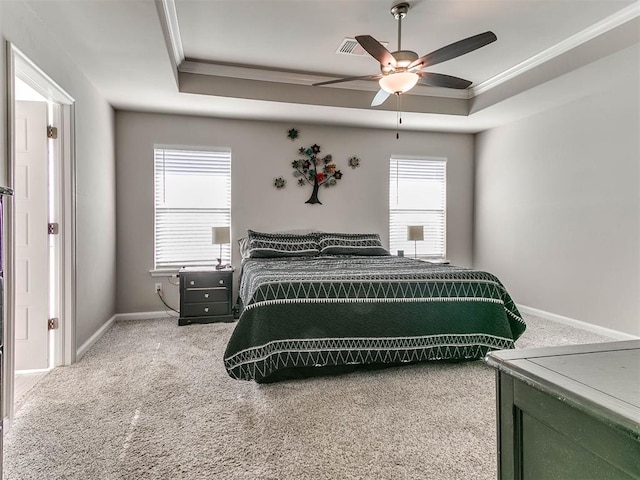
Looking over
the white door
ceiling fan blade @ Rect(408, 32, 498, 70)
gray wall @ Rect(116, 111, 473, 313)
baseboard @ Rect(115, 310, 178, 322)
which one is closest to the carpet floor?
the white door

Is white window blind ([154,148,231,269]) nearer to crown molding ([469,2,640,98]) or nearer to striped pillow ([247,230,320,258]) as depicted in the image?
striped pillow ([247,230,320,258])

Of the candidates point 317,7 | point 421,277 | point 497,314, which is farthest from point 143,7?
point 497,314

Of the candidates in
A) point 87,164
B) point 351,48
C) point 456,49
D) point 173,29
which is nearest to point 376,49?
point 456,49

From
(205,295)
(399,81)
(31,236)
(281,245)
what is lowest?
(205,295)

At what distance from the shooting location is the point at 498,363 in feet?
2.52

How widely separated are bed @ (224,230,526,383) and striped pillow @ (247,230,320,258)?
1.04 metres

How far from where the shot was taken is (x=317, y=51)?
3.43 metres

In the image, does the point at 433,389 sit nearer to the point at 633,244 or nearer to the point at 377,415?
the point at 377,415

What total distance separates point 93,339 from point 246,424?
219cm

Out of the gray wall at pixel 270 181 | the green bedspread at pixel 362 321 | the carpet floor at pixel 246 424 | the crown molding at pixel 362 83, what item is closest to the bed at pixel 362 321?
the green bedspread at pixel 362 321

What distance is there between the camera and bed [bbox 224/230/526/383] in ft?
8.02

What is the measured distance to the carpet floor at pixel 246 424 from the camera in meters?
1.62

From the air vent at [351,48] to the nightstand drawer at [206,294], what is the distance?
2.76 meters

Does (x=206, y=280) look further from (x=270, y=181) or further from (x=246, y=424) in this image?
(x=246, y=424)
